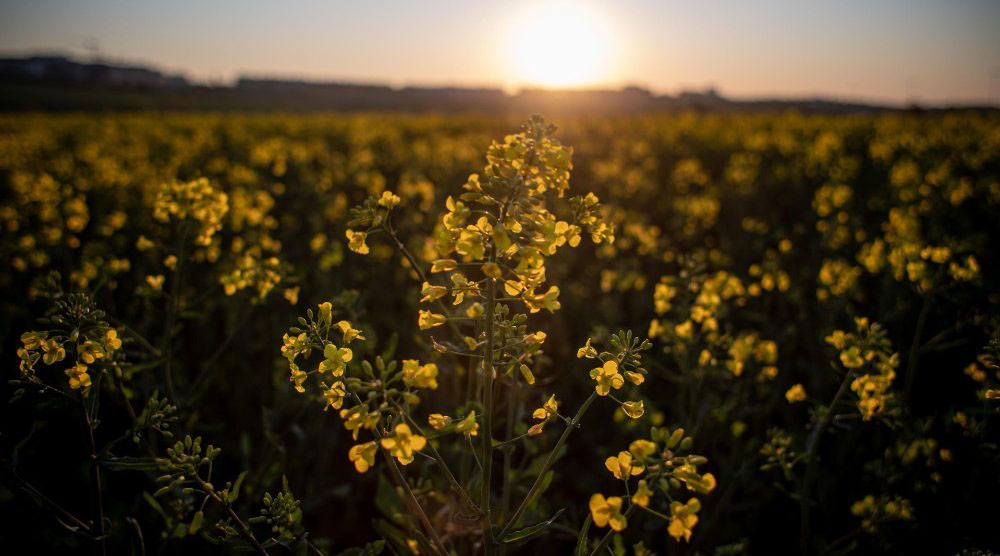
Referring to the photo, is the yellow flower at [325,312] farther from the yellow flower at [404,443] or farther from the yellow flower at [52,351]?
the yellow flower at [52,351]

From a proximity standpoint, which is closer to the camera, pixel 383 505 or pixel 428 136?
pixel 383 505

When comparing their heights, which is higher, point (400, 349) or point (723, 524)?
point (400, 349)

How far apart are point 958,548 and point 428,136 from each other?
707 inches

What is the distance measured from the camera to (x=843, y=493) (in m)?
2.89

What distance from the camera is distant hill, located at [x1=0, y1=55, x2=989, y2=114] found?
48.3 meters

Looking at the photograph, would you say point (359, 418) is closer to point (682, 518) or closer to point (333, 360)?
point (333, 360)

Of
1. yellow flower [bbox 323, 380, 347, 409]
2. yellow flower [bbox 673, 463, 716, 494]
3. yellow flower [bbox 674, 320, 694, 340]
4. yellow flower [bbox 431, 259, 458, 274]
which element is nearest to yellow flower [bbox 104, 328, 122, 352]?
yellow flower [bbox 323, 380, 347, 409]

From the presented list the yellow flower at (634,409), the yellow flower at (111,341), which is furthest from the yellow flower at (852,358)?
the yellow flower at (111,341)

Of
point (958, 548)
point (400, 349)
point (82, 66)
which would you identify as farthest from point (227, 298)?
point (82, 66)

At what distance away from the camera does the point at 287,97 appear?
7388 cm

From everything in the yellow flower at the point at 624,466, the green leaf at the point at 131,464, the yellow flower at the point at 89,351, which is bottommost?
the green leaf at the point at 131,464

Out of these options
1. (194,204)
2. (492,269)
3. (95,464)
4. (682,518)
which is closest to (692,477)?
(682,518)

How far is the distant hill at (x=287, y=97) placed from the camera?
159 ft

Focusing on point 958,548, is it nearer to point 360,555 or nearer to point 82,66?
point 360,555
